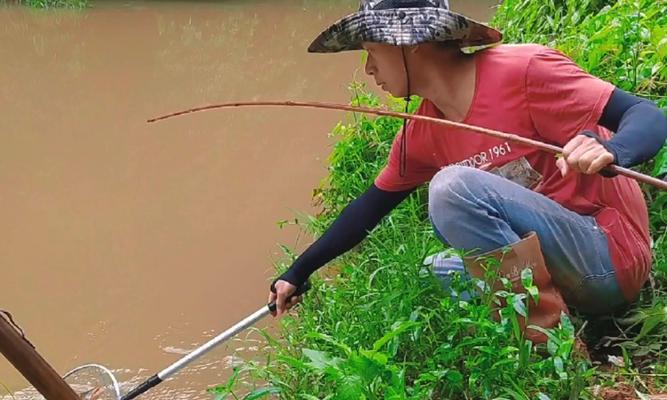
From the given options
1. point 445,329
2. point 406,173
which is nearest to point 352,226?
point 406,173

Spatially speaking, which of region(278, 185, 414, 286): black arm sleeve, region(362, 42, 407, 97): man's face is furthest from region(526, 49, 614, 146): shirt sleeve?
region(278, 185, 414, 286): black arm sleeve

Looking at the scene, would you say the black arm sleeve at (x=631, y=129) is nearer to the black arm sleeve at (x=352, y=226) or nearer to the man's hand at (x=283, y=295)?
the black arm sleeve at (x=352, y=226)

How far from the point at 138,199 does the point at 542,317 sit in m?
2.53

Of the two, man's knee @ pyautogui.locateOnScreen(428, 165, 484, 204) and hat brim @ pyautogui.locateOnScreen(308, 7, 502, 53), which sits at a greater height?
hat brim @ pyautogui.locateOnScreen(308, 7, 502, 53)

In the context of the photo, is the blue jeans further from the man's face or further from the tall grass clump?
the man's face

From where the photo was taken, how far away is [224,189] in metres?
3.87

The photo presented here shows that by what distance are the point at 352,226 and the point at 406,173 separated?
18 centimetres

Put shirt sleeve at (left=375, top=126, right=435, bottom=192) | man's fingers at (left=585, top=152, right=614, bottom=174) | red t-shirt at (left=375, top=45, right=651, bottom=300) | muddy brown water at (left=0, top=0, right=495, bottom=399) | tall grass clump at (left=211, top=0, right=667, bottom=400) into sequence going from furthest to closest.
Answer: muddy brown water at (left=0, top=0, right=495, bottom=399) → shirt sleeve at (left=375, top=126, right=435, bottom=192) → red t-shirt at (left=375, top=45, right=651, bottom=300) → tall grass clump at (left=211, top=0, right=667, bottom=400) → man's fingers at (left=585, top=152, right=614, bottom=174)

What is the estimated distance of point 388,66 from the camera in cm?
175

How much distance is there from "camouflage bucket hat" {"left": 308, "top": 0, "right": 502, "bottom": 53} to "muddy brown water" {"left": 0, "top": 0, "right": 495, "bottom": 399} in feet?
3.96

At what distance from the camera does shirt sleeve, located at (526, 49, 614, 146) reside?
5.31 feet

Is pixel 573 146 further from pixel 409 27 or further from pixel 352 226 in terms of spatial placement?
pixel 352 226

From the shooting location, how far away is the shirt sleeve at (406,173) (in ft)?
6.30

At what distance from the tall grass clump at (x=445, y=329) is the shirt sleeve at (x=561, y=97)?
1.08ft
